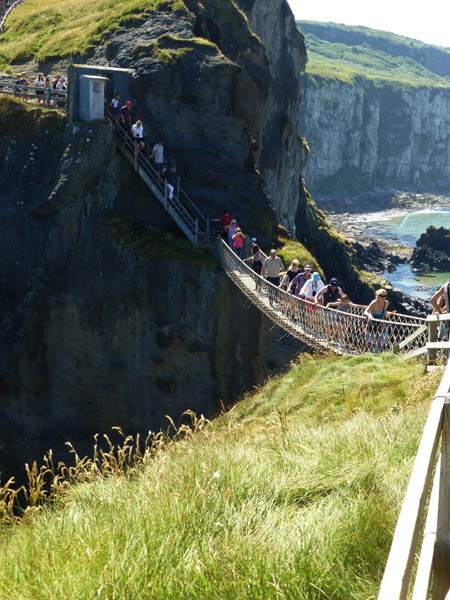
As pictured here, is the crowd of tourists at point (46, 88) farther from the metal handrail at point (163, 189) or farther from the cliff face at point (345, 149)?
the cliff face at point (345, 149)

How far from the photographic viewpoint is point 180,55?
88.6 feet

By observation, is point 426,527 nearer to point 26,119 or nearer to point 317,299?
point 317,299

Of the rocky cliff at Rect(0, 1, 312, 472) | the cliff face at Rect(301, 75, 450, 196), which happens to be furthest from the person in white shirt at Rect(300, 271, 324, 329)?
the cliff face at Rect(301, 75, 450, 196)

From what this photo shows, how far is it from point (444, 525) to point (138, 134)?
22602mm

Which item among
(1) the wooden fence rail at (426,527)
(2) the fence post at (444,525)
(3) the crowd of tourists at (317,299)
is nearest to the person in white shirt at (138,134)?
(3) the crowd of tourists at (317,299)

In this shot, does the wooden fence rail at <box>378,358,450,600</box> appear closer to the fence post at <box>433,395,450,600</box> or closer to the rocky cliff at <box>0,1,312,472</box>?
the fence post at <box>433,395,450,600</box>

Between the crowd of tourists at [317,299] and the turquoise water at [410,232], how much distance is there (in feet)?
184

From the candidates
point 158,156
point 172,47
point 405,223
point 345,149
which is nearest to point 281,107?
point 172,47

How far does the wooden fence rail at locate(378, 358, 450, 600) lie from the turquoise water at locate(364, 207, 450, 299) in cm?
7418

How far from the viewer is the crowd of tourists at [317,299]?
50.6ft

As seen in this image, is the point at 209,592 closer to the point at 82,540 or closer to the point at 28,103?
the point at 82,540

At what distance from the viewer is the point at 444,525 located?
11.5 ft

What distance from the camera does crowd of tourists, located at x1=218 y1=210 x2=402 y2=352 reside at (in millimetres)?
15438

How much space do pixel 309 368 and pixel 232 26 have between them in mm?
19799
